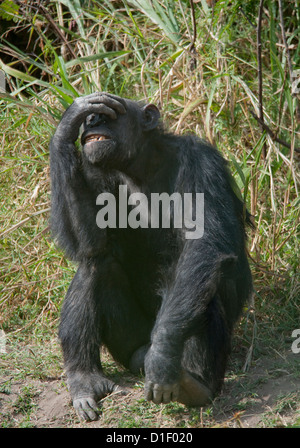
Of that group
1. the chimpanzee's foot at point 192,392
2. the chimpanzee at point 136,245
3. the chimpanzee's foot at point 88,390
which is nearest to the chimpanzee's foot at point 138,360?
the chimpanzee at point 136,245

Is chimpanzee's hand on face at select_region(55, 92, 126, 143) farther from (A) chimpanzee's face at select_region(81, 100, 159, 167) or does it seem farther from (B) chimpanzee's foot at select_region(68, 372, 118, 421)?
(B) chimpanzee's foot at select_region(68, 372, 118, 421)

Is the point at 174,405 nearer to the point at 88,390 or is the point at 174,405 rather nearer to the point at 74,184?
the point at 88,390

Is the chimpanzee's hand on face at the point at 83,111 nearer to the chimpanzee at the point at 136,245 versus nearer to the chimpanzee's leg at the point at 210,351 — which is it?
the chimpanzee at the point at 136,245

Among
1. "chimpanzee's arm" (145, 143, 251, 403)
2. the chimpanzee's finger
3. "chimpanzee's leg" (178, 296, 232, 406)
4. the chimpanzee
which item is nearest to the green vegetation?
"chimpanzee's leg" (178, 296, 232, 406)

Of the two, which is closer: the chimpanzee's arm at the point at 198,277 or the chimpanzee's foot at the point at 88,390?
the chimpanzee's arm at the point at 198,277

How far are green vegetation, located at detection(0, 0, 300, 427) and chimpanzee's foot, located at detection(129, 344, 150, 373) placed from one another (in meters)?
0.07

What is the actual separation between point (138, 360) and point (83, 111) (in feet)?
5.45

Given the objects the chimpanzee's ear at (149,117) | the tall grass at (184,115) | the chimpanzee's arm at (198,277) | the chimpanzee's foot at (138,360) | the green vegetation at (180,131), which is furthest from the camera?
the tall grass at (184,115)

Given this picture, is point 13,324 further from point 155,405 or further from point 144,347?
point 155,405

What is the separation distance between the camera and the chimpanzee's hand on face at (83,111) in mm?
4199

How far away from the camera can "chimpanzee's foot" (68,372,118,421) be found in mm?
3920

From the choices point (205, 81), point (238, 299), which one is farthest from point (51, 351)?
point (205, 81)

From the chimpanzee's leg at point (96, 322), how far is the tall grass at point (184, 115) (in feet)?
3.44

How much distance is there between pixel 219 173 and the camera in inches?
163
